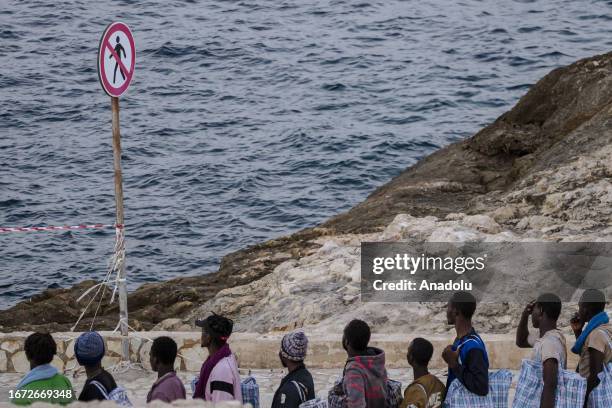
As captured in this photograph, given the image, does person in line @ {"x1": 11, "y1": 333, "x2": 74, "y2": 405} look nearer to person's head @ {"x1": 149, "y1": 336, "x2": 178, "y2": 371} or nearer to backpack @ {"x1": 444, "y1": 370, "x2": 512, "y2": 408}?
person's head @ {"x1": 149, "y1": 336, "x2": 178, "y2": 371}

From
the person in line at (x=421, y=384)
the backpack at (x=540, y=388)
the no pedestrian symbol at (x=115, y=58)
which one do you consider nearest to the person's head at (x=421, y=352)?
the person in line at (x=421, y=384)

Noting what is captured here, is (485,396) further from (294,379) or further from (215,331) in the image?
(215,331)

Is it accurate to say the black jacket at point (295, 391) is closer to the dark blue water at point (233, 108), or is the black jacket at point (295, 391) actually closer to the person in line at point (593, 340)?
the person in line at point (593, 340)

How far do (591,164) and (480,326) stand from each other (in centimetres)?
468

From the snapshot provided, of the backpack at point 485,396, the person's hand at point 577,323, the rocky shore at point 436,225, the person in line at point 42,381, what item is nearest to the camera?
the person in line at point 42,381

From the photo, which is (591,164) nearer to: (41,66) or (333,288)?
(333,288)

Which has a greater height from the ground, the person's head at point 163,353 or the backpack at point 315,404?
the person's head at point 163,353

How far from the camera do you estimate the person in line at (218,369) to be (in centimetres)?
800

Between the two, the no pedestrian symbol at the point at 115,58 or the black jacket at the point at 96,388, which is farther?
the no pedestrian symbol at the point at 115,58

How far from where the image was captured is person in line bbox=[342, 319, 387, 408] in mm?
7633

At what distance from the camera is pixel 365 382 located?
7.68 metres

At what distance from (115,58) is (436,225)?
6.04 m

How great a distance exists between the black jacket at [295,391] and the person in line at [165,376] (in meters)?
0.69

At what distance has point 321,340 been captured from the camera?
11.1m
